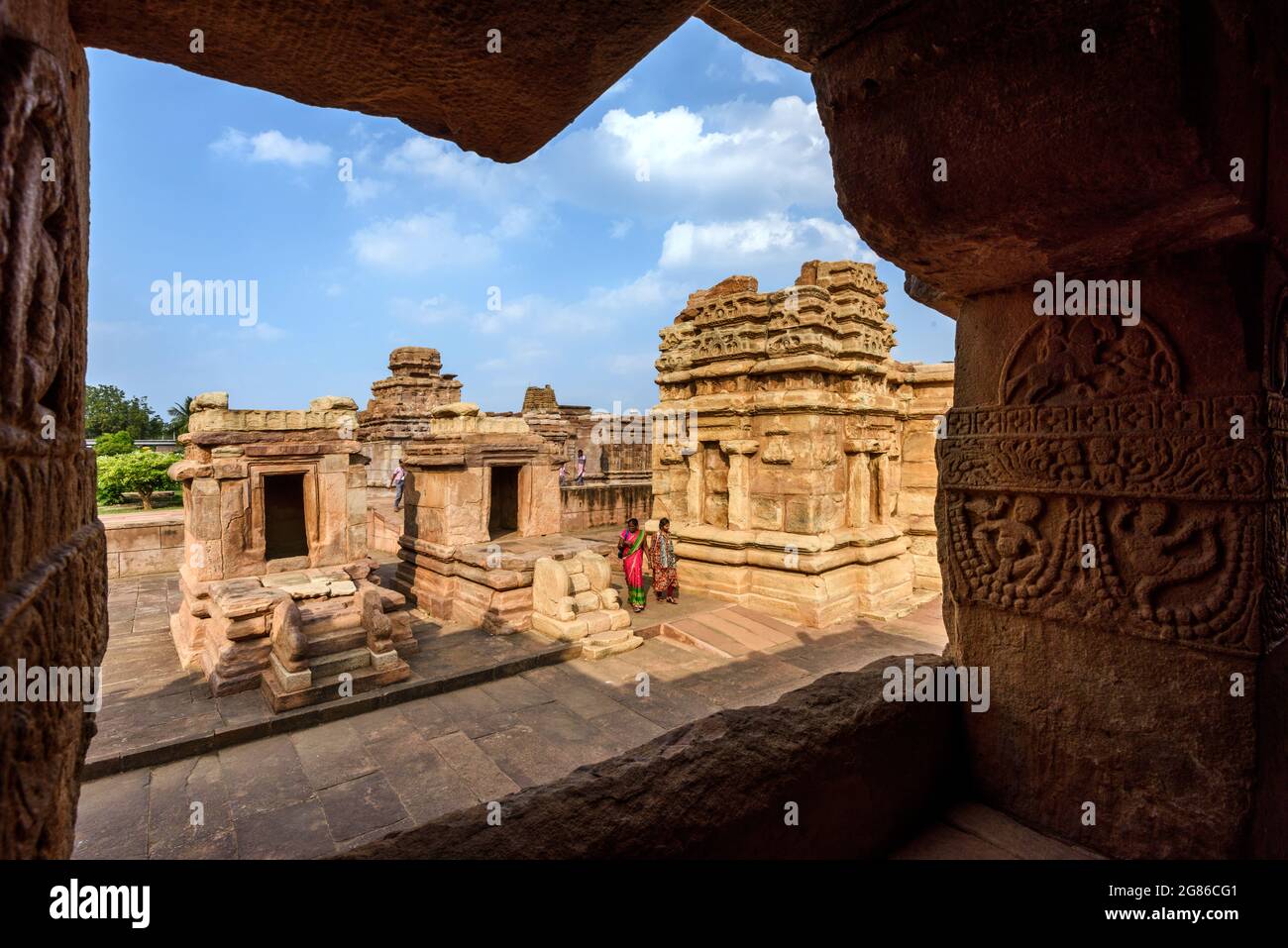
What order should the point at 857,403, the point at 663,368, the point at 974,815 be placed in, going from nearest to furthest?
the point at 974,815
the point at 857,403
the point at 663,368

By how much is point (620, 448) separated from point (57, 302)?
18610mm

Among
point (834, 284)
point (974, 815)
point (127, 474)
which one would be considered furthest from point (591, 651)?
point (127, 474)

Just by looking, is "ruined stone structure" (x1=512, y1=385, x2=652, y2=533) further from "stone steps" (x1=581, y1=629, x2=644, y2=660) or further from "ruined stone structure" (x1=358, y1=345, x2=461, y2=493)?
"stone steps" (x1=581, y1=629, x2=644, y2=660)

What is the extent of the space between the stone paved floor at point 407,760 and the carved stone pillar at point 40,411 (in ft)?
10.7

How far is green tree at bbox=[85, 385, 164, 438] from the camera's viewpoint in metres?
23.7

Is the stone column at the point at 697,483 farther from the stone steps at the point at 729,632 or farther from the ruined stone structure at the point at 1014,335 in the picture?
the ruined stone structure at the point at 1014,335

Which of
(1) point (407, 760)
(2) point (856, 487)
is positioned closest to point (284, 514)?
(1) point (407, 760)

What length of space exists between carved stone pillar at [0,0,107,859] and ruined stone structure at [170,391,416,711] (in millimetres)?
4886

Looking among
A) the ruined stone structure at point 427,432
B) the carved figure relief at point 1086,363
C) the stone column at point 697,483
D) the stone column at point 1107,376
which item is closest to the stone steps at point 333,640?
the stone column at point 697,483

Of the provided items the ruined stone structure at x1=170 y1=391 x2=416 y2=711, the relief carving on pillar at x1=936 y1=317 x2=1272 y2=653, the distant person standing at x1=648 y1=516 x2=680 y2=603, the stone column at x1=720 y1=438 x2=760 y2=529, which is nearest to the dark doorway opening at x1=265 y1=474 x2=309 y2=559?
the ruined stone structure at x1=170 y1=391 x2=416 y2=711

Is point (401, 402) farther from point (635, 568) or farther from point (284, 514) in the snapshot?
point (635, 568)

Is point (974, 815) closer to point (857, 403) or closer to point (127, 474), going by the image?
point (857, 403)

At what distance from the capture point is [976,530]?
237 centimetres

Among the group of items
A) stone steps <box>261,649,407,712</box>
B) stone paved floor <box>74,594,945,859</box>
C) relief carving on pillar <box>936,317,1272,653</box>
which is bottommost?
stone paved floor <box>74,594,945,859</box>
